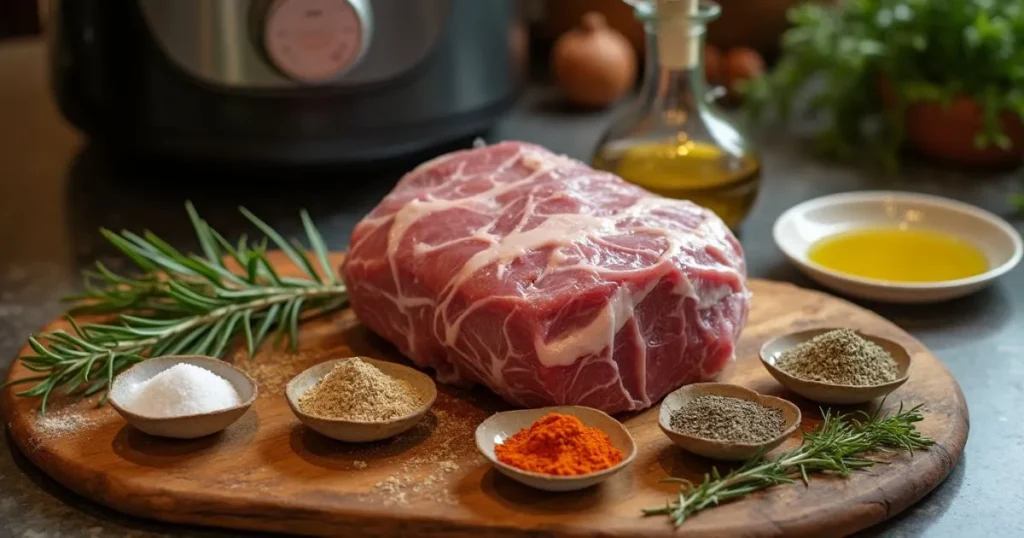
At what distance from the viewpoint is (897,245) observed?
79.2 inches

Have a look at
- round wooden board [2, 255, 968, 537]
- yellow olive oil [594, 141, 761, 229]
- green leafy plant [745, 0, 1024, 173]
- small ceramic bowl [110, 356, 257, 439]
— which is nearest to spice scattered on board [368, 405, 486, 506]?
round wooden board [2, 255, 968, 537]

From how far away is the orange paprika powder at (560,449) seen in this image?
49.8 inches

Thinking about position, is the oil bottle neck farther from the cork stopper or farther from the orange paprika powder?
the orange paprika powder

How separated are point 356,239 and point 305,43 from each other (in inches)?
17.3

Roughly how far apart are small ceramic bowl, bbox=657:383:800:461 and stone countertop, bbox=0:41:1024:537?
148mm

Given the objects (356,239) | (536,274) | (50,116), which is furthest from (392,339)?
(50,116)

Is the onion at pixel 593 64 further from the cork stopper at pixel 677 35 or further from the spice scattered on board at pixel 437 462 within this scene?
the spice scattered on board at pixel 437 462

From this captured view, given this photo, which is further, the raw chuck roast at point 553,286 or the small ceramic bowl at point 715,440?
the raw chuck roast at point 553,286

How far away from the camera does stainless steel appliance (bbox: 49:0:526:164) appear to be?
1.95 meters

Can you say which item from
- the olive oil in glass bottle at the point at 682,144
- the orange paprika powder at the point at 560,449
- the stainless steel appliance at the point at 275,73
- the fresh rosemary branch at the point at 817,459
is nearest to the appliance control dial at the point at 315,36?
the stainless steel appliance at the point at 275,73

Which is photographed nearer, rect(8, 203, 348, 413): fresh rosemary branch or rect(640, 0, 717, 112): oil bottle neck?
rect(8, 203, 348, 413): fresh rosemary branch

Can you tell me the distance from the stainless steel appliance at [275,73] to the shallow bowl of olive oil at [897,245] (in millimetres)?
656

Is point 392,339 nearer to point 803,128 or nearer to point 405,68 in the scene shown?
point 405,68

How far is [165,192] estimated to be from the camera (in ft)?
7.70
